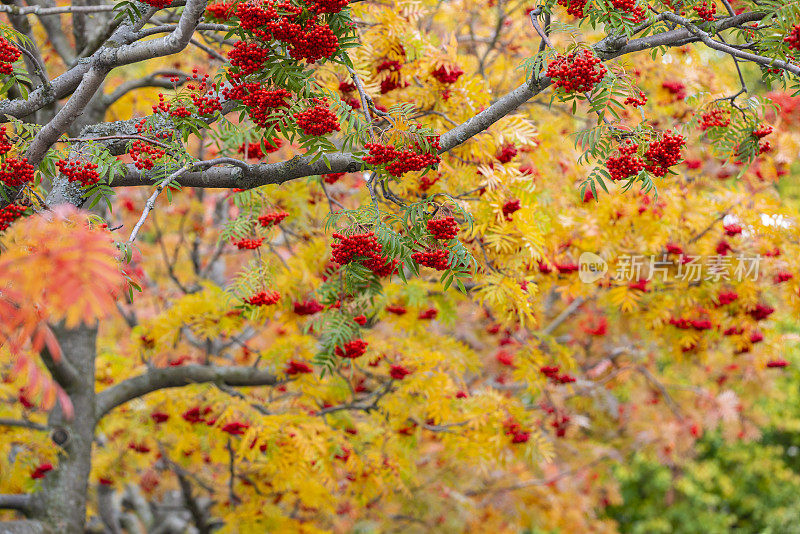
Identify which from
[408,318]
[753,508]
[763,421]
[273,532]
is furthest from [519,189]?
[753,508]

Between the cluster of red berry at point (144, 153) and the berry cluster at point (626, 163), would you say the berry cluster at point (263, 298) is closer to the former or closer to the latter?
the cluster of red berry at point (144, 153)

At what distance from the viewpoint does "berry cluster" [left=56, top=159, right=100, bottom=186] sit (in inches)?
118

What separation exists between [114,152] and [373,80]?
196cm

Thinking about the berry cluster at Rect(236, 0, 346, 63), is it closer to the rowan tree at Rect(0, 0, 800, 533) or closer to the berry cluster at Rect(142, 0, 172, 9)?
the rowan tree at Rect(0, 0, 800, 533)

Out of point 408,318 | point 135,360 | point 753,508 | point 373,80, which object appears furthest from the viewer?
point 753,508

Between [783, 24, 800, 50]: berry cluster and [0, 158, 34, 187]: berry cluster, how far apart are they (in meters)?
3.54

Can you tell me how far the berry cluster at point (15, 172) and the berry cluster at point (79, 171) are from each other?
133mm

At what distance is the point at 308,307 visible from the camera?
477cm

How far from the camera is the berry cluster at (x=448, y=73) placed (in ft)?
14.5

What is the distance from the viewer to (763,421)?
934 centimetres

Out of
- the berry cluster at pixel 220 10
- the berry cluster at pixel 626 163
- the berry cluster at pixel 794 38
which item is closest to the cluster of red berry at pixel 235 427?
the berry cluster at pixel 220 10

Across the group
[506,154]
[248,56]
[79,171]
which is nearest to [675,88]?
[506,154]

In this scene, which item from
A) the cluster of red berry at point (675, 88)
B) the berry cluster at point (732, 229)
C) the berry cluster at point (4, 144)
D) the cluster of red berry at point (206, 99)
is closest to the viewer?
the berry cluster at point (4, 144)

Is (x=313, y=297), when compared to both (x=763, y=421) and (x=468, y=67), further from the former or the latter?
(x=763, y=421)
